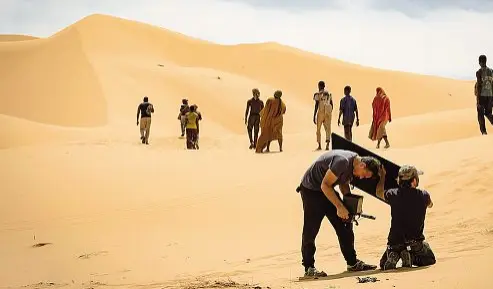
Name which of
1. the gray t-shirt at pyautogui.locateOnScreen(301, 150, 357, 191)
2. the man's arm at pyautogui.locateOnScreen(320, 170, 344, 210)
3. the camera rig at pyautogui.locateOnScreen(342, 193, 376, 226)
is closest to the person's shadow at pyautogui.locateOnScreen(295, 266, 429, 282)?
the camera rig at pyautogui.locateOnScreen(342, 193, 376, 226)

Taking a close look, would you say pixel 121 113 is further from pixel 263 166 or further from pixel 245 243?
pixel 245 243

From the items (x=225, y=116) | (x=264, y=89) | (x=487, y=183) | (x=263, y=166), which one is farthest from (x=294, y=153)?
(x=264, y=89)

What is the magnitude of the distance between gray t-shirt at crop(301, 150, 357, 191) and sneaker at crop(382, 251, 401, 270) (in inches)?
31.3

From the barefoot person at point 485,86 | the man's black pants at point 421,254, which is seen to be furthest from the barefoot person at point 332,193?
the barefoot person at point 485,86

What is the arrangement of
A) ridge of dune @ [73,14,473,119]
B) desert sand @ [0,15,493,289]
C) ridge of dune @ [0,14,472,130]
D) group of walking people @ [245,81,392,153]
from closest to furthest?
desert sand @ [0,15,493,289], group of walking people @ [245,81,392,153], ridge of dune @ [0,14,472,130], ridge of dune @ [73,14,473,119]

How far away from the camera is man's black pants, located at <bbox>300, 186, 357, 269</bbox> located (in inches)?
281

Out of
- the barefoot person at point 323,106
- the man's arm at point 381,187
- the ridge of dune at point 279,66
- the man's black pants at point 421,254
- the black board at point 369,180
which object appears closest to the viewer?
the man's black pants at point 421,254

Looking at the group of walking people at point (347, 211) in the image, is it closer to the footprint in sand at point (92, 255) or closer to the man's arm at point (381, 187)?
the man's arm at point (381, 187)

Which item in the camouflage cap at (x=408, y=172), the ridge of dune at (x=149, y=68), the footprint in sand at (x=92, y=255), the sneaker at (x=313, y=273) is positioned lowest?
the footprint in sand at (x=92, y=255)

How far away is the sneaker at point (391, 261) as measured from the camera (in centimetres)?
689

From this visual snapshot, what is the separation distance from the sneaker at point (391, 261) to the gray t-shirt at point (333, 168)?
2.61ft

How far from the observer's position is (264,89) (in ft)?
156

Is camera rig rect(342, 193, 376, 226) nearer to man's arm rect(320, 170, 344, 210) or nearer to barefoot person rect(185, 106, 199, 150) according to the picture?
man's arm rect(320, 170, 344, 210)

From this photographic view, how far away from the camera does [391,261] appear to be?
690 centimetres
